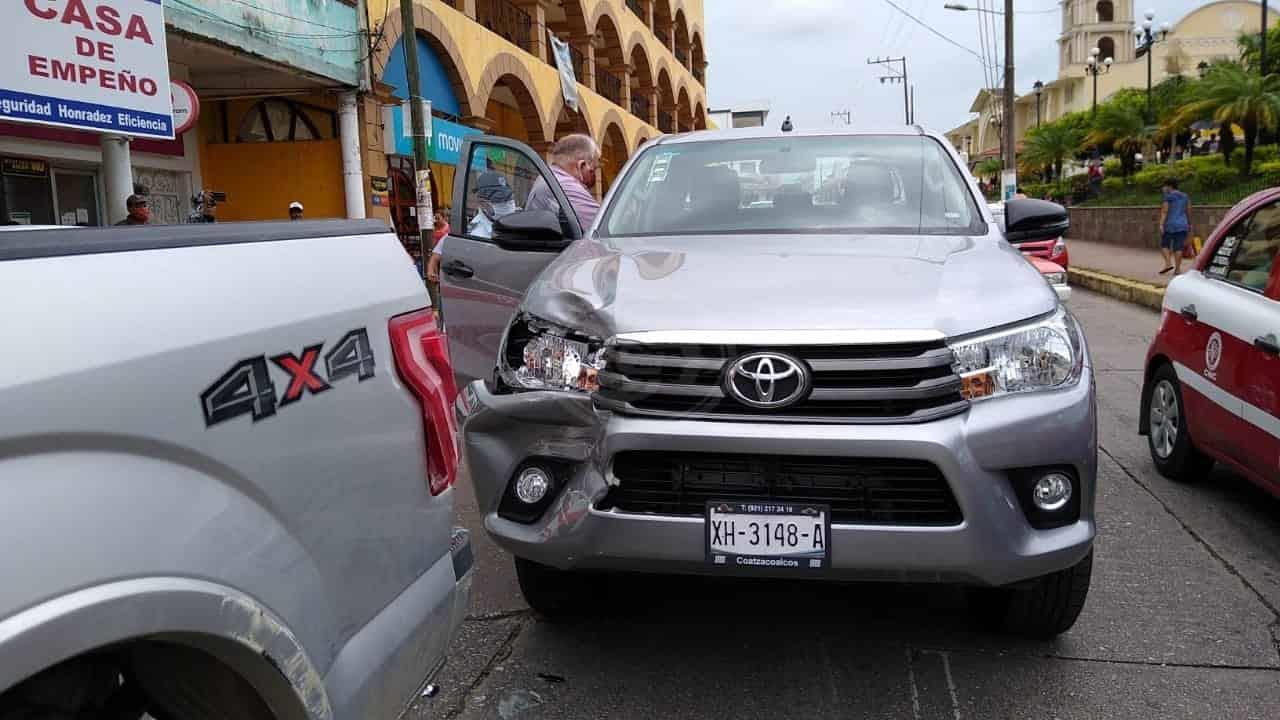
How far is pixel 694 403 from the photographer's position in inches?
110

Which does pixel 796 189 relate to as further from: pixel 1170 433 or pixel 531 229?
pixel 1170 433

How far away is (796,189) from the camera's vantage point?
4.24 metres

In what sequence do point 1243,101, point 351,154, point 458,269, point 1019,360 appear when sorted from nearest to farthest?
1. point 1019,360
2. point 458,269
3. point 351,154
4. point 1243,101

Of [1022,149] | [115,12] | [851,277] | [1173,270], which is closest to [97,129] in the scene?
[115,12]

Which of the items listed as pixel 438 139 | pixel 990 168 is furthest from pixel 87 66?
pixel 990 168

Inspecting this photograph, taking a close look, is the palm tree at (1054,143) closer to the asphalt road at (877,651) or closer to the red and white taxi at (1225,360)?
the red and white taxi at (1225,360)

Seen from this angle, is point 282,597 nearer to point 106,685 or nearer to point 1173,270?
point 106,685

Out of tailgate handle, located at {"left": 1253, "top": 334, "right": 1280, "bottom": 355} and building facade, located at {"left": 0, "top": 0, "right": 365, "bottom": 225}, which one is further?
building facade, located at {"left": 0, "top": 0, "right": 365, "bottom": 225}

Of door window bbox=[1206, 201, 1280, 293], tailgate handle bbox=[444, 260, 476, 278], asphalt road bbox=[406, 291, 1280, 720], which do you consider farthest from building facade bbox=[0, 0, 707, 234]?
door window bbox=[1206, 201, 1280, 293]

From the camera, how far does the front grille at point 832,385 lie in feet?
8.96

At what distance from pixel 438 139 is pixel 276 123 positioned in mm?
2560

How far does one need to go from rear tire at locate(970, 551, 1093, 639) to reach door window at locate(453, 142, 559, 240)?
3000 millimetres

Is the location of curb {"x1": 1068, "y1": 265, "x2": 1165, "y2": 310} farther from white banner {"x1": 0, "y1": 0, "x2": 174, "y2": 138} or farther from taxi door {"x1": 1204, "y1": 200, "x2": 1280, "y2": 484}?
white banner {"x1": 0, "y1": 0, "x2": 174, "y2": 138}

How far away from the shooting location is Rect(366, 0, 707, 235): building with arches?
16.4 metres
